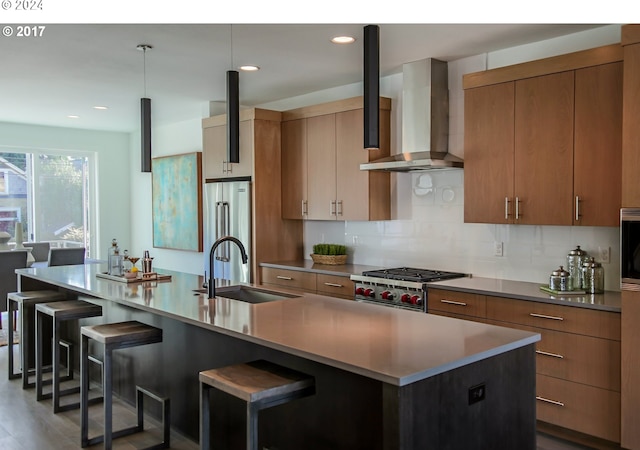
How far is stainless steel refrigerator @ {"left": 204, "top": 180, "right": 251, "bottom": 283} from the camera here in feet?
19.0

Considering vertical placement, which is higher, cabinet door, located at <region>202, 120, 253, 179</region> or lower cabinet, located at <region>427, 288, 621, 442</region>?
cabinet door, located at <region>202, 120, 253, 179</region>

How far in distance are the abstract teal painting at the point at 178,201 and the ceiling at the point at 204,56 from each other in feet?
4.62

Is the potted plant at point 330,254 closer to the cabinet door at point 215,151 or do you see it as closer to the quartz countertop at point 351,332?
the cabinet door at point 215,151

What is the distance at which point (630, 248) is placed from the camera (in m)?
3.11

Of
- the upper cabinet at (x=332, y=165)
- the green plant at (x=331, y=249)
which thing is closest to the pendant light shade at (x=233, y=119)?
the upper cabinet at (x=332, y=165)

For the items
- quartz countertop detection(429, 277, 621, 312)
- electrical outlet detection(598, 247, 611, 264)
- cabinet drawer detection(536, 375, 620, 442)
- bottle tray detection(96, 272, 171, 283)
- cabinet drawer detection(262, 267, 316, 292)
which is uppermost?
electrical outlet detection(598, 247, 611, 264)

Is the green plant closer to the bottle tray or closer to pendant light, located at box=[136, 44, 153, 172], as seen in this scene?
the bottle tray

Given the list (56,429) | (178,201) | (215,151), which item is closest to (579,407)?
(56,429)

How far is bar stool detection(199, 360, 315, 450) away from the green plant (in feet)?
10.2

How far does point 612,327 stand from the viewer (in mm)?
3188

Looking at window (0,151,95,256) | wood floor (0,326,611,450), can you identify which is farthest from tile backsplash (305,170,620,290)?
window (0,151,95,256)

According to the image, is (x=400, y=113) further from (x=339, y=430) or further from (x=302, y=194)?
(x=339, y=430)
